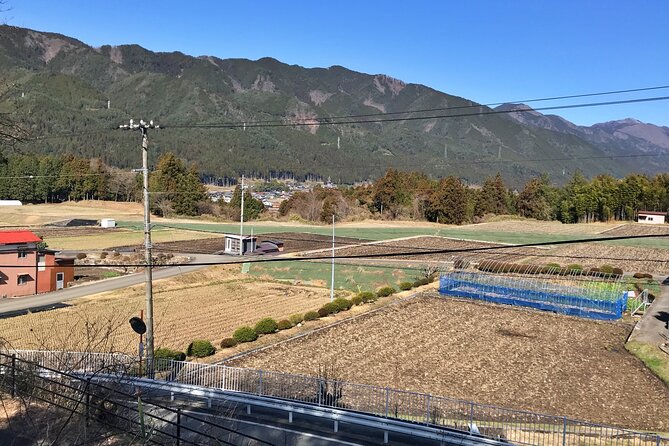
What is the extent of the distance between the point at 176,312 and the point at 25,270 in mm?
11517

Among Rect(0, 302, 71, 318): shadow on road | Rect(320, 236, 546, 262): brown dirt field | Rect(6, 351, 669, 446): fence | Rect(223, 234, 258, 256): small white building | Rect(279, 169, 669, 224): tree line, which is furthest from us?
Rect(279, 169, 669, 224): tree line

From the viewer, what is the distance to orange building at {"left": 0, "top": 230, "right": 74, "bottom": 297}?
33156 mm

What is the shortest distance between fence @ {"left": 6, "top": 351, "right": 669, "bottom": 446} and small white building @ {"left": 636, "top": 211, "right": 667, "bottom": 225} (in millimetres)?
77899

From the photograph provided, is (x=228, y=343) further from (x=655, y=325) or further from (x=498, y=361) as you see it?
(x=655, y=325)

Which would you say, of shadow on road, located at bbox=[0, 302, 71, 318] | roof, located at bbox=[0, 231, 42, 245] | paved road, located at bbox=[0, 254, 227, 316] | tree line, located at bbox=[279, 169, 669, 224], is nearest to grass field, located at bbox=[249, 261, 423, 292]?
paved road, located at bbox=[0, 254, 227, 316]

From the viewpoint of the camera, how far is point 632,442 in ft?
43.1

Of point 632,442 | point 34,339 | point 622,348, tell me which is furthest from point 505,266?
point 34,339

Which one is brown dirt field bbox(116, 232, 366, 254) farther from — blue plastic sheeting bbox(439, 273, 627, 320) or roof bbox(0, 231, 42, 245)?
blue plastic sheeting bbox(439, 273, 627, 320)

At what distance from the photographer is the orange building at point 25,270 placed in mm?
33156

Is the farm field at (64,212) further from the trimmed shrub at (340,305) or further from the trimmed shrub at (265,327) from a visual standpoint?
the trimmed shrub at (265,327)

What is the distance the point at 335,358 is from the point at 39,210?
270 feet

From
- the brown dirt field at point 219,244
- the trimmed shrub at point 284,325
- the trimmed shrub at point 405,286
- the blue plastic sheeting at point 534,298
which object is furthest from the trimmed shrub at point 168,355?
the brown dirt field at point 219,244

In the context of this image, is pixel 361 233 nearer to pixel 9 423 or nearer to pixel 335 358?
pixel 335 358

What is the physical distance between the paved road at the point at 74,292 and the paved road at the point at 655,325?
30873 millimetres
